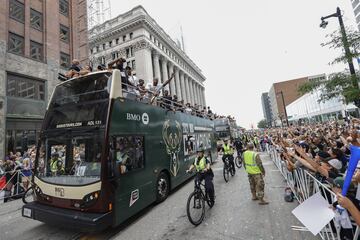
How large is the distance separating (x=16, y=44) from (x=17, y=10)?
11.1 ft

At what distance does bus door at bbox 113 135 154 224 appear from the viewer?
17.0 feet

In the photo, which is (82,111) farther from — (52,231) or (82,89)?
(52,231)

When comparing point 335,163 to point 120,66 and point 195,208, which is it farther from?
point 120,66

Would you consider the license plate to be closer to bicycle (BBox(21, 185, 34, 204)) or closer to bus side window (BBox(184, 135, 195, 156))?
bicycle (BBox(21, 185, 34, 204))

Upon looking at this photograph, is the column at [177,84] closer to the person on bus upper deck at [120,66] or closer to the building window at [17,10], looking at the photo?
the building window at [17,10]

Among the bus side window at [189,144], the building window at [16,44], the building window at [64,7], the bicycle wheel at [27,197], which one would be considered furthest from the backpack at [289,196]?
the building window at [64,7]

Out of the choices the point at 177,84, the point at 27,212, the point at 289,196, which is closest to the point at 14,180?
the point at 27,212

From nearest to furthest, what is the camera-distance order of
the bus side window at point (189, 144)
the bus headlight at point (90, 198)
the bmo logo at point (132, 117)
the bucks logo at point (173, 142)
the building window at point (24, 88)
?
1. the bus headlight at point (90, 198)
2. the bmo logo at point (132, 117)
3. the bucks logo at point (173, 142)
4. the bus side window at point (189, 144)
5. the building window at point (24, 88)

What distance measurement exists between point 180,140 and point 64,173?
5238 millimetres

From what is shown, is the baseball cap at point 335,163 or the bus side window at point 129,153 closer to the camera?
the baseball cap at point 335,163

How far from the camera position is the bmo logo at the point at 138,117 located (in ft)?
19.7

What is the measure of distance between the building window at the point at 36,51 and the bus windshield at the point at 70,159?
1812cm

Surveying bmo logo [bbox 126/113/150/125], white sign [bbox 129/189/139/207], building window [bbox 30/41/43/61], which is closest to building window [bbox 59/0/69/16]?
building window [bbox 30/41/43/61]

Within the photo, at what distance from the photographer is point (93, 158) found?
502 cm
